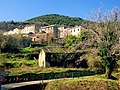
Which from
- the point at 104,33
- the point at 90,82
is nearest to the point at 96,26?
the point at 104,33

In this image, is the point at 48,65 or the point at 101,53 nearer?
the point at 101,53

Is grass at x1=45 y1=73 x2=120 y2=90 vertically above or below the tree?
below

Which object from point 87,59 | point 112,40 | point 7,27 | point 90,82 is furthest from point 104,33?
point 7,27

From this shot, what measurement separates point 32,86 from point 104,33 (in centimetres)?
Result: 1110

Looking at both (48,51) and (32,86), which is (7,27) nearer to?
(48,51)

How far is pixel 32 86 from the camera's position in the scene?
32.1 m

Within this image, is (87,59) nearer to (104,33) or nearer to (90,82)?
(104,33)

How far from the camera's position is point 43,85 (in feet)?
107

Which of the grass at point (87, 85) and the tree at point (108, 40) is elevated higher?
the tree at point (108, 40)

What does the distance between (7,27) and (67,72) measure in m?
128

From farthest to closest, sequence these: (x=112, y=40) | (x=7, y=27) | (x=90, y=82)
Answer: (x=7, y=27) < (x=112, y=40) < (x=90, y=82)

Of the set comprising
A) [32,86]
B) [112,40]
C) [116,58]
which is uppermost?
[112,40]

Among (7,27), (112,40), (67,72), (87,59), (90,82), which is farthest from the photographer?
(7,27)

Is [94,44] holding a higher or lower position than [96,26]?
lower
